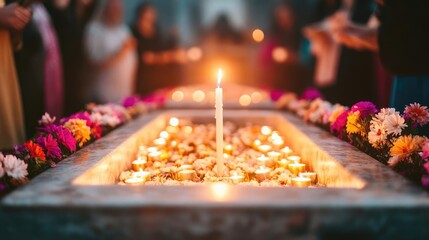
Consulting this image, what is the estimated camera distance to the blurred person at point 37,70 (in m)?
5.16

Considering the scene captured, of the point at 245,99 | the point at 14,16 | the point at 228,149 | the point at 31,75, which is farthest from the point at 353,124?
the point at 31,75

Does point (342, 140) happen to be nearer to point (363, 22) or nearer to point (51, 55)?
point (363, 22)

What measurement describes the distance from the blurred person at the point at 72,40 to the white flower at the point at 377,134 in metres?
5.50

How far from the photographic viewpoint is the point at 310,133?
291 cm

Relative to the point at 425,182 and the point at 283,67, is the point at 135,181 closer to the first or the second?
the point at 425,182

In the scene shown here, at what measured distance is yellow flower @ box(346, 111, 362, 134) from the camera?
7.97 ft

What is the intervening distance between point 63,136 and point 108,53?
523cm

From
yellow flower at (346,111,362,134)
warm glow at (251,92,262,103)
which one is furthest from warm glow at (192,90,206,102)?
yellow flower at (346,111,362,134)

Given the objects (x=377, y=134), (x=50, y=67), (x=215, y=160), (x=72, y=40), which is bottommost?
(x=215, y=160)

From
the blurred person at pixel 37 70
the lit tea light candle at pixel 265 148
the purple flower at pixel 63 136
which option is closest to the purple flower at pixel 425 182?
the lit tea light candle at pixel 265 148

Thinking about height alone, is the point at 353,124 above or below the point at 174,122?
Result: above

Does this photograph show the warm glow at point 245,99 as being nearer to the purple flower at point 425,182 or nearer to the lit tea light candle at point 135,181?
the lit tea light candle at point 135,181

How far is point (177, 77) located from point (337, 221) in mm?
8803

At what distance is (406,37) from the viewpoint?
9.11 ft
